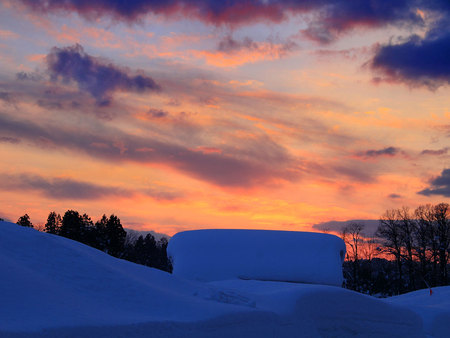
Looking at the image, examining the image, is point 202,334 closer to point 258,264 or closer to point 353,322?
point 353,322

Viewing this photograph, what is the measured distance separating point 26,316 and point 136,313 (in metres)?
2.56

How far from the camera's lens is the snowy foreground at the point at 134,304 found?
352 inches

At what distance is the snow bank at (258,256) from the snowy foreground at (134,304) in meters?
12.1

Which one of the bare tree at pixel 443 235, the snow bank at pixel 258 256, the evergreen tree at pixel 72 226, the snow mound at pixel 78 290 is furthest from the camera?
the evergreen tree at pixel 72 226

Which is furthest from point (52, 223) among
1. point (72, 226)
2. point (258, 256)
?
point (258, 256)

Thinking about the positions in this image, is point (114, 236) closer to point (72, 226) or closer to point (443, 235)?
point (72, 226)

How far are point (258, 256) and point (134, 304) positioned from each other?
1834 centimetres

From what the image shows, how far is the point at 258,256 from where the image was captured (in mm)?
28625

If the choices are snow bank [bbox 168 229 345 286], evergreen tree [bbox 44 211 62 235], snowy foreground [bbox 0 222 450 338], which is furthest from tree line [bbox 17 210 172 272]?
snowy foreground [bbox 0 222 450 338]

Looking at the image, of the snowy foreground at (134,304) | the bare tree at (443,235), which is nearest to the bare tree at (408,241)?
the bare tree at (443,235)

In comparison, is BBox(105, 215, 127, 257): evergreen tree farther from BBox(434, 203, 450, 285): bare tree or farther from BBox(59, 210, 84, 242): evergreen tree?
BBox(434, 203, 450, 285): bare tree

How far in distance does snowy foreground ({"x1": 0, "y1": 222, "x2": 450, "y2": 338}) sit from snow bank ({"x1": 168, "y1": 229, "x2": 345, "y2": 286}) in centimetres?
1205

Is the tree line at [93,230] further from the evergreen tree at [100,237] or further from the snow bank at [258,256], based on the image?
the snow bank at [258,256]

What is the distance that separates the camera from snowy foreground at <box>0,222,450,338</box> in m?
8.95
